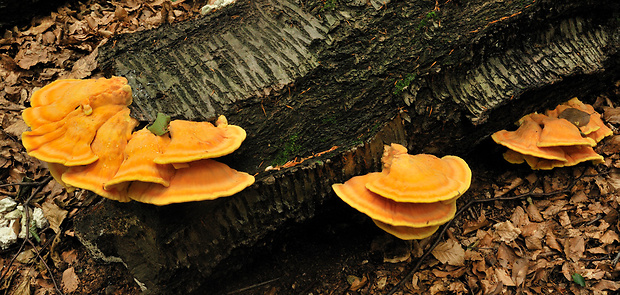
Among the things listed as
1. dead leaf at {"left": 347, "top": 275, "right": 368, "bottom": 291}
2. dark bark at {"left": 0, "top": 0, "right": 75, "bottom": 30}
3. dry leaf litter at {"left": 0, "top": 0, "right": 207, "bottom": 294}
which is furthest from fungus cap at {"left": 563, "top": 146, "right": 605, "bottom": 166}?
dark bark at {"left": 0, "top": 0, "right": 75, "bottom": 30}

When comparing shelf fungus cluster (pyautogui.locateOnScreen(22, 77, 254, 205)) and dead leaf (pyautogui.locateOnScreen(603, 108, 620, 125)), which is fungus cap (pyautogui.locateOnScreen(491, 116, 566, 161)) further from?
shelf fungus cluster (pyautogui.locateOnScreen(22, 77, 254, 205))

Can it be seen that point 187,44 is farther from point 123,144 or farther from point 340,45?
point 340,45

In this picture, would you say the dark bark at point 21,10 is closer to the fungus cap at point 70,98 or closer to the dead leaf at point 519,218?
the fungus cap at point 70,98

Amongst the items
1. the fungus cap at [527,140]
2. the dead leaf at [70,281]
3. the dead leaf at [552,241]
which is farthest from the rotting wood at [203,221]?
the dead leaf at [552,241]

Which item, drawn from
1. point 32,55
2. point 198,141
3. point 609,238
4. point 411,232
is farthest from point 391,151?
point 32,55

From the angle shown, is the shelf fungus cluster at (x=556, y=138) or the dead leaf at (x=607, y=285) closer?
the dead leaf at (x=607, y=285)

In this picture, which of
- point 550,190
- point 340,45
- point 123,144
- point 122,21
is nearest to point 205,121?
point 123,144
